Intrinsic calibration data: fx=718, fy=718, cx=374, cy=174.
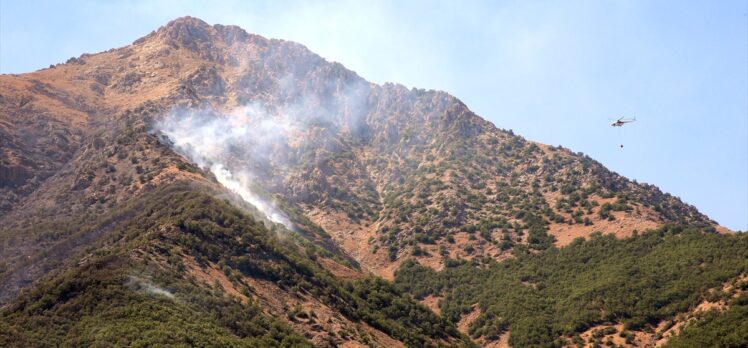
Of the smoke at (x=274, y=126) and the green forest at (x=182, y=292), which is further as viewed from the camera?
the smoke at (x=274, y=126)

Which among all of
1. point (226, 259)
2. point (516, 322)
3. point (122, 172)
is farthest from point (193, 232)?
point (516, 322)

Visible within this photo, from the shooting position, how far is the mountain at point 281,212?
251 ft

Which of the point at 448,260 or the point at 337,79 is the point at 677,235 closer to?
the point at 448,260

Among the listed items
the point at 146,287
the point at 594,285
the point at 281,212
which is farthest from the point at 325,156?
the point at 146,287

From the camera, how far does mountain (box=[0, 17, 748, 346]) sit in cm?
7662

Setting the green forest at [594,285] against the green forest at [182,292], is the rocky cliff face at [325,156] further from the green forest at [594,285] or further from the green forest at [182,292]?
the green forest at [182,292]

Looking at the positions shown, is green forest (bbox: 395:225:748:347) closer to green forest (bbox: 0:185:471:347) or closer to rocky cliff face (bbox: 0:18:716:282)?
rocky cliff face (bbox: 0:18:716:282)

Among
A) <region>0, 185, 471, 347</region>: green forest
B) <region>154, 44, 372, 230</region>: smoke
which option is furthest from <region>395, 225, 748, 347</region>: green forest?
<region>154, 44, 372, 230</region>: smoke

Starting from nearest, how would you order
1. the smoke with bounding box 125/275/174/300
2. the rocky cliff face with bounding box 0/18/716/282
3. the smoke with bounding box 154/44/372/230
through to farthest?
the smoke with bounding box 125/275/174/300, the rocky cliff face with bounding box 0/18/716/282, the smoke with bounding box 154/44/372/230

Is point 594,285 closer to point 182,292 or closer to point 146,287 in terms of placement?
point 182,292

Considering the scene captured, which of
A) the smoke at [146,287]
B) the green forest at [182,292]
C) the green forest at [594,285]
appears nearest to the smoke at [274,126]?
the green forest at [182,292]

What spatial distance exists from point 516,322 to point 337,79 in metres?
111

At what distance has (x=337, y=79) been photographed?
196 metres

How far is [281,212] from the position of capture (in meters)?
133
